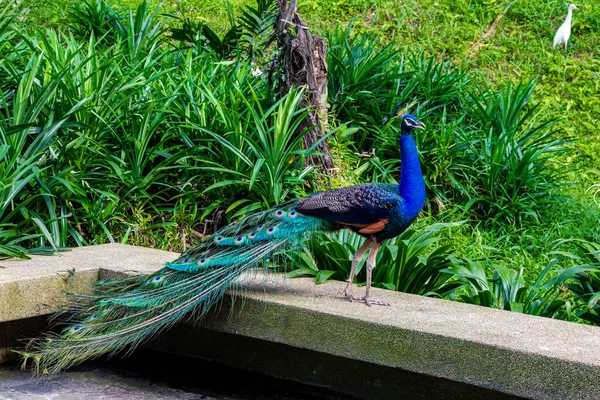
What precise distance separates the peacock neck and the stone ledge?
514 mm

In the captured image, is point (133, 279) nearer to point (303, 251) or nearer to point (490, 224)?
point (303, 251)

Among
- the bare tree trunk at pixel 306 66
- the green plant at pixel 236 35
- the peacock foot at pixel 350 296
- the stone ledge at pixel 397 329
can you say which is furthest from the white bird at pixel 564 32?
the peacock foot at pixel 350 296

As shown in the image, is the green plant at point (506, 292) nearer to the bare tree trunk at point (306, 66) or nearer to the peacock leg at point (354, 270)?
the peacock leg at point (354, 270)

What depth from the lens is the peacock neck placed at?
404 centimetres

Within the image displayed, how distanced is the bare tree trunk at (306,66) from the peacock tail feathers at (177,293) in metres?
2.02

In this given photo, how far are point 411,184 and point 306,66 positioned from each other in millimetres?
2499

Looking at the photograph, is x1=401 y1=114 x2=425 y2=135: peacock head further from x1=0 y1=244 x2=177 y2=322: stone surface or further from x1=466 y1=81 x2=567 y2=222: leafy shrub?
x1=466 y1=81 x2=567 y2=222: leafy shrub

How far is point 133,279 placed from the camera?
4461 mm

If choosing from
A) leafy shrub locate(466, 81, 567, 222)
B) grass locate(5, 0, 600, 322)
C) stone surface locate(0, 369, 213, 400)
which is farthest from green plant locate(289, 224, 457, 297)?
leafy shrub locate(466, 81, 567, 222)

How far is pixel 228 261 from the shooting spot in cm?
424

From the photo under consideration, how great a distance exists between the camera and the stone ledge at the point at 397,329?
11.3ft

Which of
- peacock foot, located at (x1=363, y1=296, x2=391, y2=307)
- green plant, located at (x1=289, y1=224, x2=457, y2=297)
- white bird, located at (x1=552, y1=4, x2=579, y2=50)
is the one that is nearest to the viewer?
peacock foot, located at (x1=363, y1=296, x2=391, y2=307)

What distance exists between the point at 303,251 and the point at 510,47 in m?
6.57

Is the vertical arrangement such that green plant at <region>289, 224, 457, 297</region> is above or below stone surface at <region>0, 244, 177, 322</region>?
above
